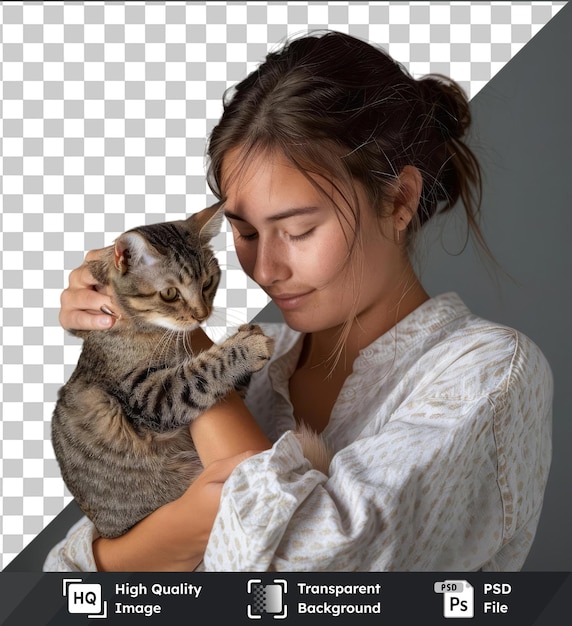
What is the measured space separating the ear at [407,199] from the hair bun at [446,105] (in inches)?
5.6

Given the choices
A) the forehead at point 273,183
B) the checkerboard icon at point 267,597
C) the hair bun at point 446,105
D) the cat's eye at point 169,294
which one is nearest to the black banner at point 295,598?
the checkerboard icon at point 267,597

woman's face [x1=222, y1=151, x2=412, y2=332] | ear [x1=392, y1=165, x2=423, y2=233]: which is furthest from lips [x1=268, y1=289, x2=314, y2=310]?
ear [x1=392, y1=165, x2=423, y2=233]

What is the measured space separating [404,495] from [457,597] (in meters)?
0.17

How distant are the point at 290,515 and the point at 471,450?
282 mm

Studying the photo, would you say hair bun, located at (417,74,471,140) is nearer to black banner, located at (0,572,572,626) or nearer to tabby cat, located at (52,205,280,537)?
tabby cat, located at (52,205,280,537)


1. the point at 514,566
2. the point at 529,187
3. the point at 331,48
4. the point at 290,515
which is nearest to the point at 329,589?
the point at 290,515

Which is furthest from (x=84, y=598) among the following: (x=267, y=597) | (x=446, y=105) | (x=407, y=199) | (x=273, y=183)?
(x=446, y=105)

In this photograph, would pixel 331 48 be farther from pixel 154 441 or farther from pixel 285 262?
pixel 154 441

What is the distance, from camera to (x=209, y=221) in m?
1.31

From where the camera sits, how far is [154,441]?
1305mm

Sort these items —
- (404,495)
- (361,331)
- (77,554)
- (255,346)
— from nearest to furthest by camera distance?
1. (404,495)
2. (255,346)
3. (77,554)
4. (361,331)

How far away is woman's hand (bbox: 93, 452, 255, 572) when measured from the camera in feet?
3.45

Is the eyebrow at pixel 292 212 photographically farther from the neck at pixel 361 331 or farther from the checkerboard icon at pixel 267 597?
the checkerboard icon at pixel 267 597

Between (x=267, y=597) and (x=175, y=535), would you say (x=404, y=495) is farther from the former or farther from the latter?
(x=175, y=535)
